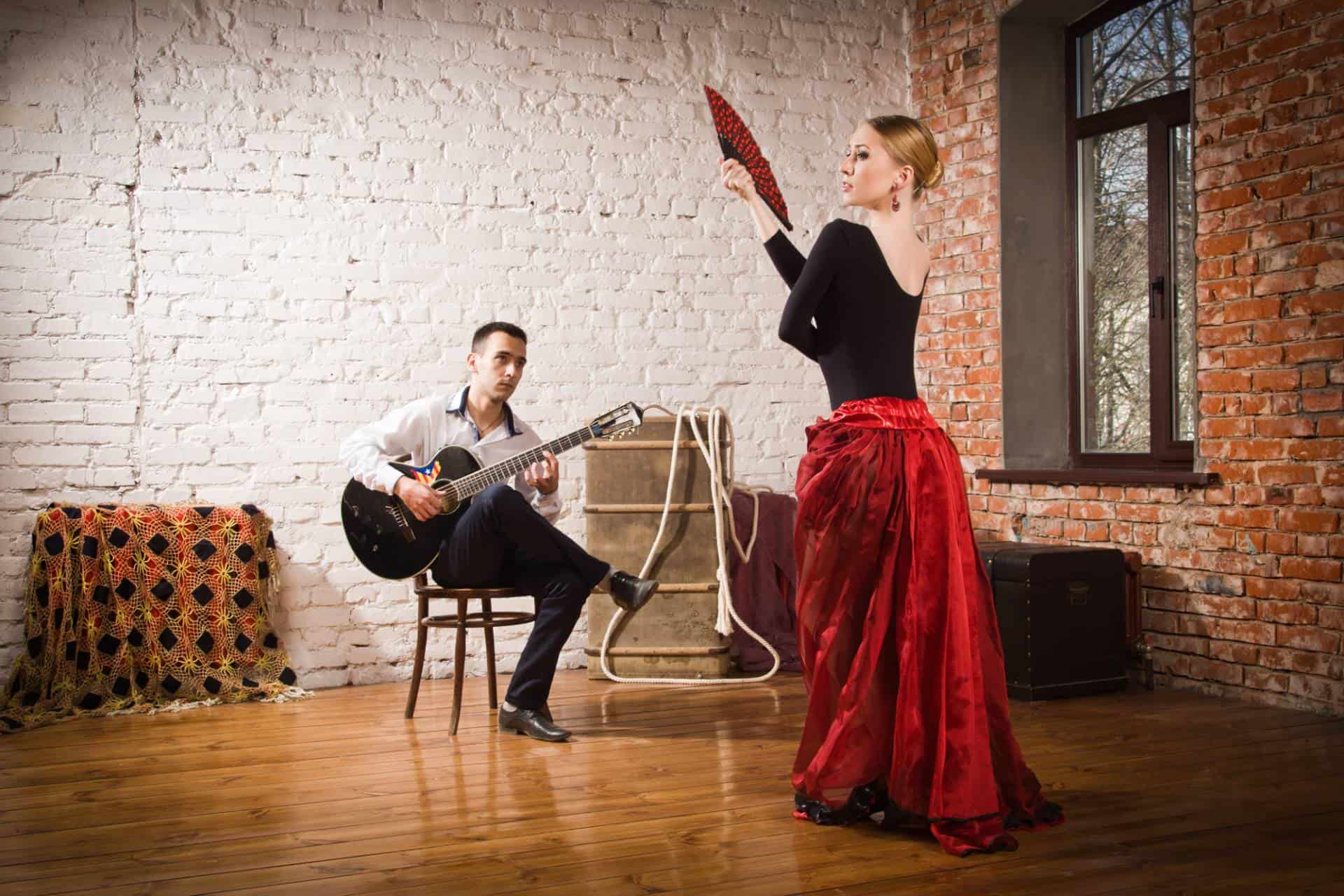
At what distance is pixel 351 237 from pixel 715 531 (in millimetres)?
1789

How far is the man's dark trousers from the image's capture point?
11.9ft

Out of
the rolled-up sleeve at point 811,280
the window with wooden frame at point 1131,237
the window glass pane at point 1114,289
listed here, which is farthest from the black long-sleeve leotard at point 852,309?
the window glass pane at point 1114,289

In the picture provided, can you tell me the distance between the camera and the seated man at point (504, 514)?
364cm

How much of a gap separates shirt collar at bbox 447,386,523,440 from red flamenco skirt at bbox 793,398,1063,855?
4.93 ft

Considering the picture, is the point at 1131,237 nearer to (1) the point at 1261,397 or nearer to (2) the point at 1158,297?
(2) the point at 1158,297

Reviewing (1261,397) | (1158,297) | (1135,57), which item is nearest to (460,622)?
(1261,397)

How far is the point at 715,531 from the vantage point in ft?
15.1

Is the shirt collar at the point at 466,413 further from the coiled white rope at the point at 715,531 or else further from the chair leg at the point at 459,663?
the coiled white rope at the point at 715,531

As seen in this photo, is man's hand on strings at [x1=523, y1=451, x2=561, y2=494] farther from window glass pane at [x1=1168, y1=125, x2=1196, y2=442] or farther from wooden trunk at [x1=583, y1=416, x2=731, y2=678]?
window glass pane at [x1=1168, y1=125, x2=1196, y2=442]

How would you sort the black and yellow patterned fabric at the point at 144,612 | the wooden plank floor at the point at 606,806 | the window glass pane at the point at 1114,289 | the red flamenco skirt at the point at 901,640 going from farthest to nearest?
the window glass pane at the point at 1114,289
the black and yellow patterned fabric at the point at 144,612
the red flamenco skirt at the point at 901,640
the wooden plank floor at the point at 606,806

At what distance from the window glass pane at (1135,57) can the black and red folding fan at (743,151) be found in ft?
8.50

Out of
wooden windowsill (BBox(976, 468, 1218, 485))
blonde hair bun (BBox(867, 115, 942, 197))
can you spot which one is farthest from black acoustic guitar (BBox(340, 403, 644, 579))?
wooden windowsill (BBox(976, 468, 1218, 485))

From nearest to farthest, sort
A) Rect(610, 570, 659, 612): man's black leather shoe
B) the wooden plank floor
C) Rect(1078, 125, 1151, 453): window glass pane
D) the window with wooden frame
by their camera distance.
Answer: the wooden plank floor
Rect(610, 570, 659, 612): man's black leather shoe
the window with wooden frame
Rect(1078, 125, 1151, 453): window glass pane

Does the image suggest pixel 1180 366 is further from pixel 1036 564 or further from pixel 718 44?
pixel 718 44
